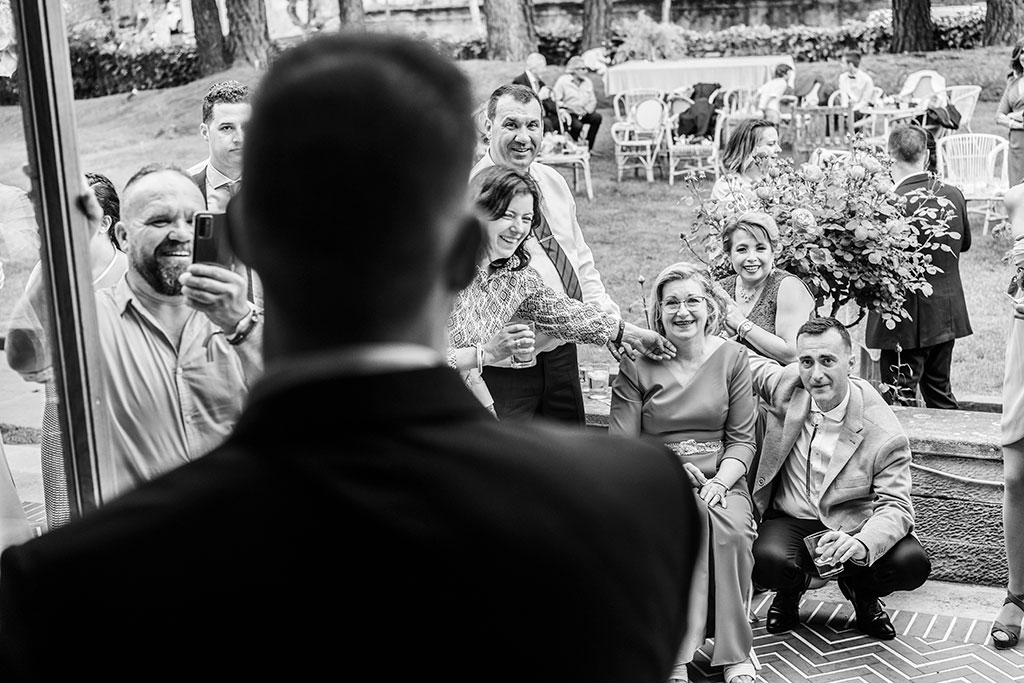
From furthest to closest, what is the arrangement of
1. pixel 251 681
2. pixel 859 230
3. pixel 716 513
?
pixel 859 230 → pixel 716 513 → pixel 251 681

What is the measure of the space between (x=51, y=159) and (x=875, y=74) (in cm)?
2062

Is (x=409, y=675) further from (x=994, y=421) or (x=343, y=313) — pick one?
(x=994, y=421)

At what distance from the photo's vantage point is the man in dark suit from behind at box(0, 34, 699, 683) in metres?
0.89

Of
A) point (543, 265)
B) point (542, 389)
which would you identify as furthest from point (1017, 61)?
point (542, 389)

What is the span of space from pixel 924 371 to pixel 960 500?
6.43 feet

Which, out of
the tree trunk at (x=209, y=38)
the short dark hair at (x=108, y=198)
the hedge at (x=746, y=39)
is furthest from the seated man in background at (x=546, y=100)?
the short dark hair at (x=108, y=198)

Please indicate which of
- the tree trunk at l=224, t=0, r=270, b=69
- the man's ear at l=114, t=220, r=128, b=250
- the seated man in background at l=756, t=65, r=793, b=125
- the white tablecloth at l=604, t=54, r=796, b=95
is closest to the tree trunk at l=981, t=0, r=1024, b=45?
the white tablecloth at l=604, t=54, r=796, b=95

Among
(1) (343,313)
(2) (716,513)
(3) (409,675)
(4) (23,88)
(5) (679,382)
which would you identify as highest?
(4) (23,88)

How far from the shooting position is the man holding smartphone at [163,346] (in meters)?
1.68

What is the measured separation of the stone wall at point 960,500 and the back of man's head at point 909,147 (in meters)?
2.07

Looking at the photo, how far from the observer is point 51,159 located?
5.67 feet

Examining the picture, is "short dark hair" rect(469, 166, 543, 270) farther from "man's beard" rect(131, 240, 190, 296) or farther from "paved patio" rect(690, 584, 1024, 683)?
"man's beard" rect(131, 240, 190, 296)

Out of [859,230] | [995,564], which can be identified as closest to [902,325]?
[859,230]

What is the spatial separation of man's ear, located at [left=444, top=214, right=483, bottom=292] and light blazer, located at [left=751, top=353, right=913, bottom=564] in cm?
372
